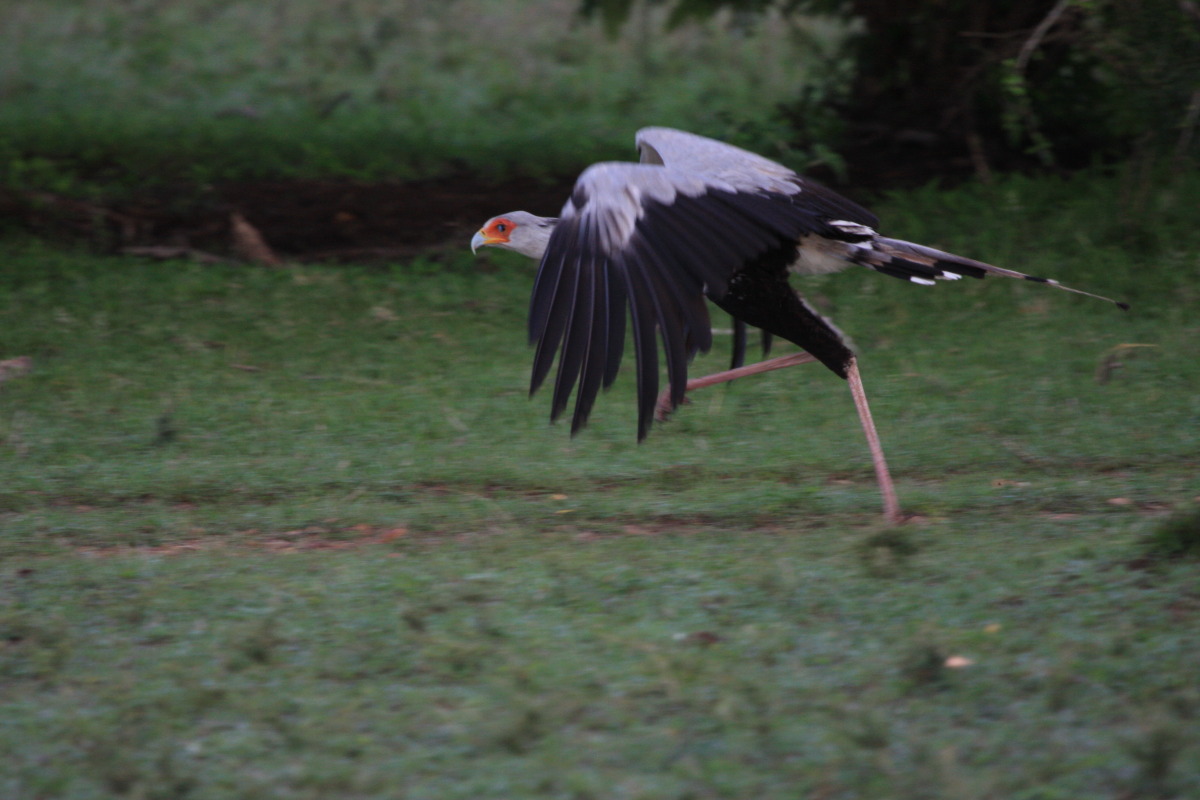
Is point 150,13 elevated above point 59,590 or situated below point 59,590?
above

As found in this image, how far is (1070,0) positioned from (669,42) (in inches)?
320

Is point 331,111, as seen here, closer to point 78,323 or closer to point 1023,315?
point 78,323

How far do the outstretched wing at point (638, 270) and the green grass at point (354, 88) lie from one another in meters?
5.02

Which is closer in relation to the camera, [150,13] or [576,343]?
[576,343]

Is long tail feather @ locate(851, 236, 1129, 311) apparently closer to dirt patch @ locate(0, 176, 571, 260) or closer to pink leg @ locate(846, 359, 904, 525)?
pink leg @ locate(846, 359, 904, 525)

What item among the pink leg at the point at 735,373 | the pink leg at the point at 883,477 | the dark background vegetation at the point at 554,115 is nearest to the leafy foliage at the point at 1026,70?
the dark background vegetation at the point at 554,115

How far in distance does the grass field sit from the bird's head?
2.90 feet

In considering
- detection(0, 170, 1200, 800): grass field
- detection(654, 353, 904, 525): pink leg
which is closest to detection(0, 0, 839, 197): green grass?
detection(0, 170, 1200, 800): grass field

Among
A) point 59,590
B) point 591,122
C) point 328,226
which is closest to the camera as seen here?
point 59,590

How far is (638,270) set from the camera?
4.22 metres

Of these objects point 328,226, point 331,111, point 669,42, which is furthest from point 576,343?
point 669,42

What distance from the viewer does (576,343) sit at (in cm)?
407

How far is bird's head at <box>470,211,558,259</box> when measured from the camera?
5.59 metres

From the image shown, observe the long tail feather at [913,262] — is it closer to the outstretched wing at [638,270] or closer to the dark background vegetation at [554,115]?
the outstretched wing at [638,270]
